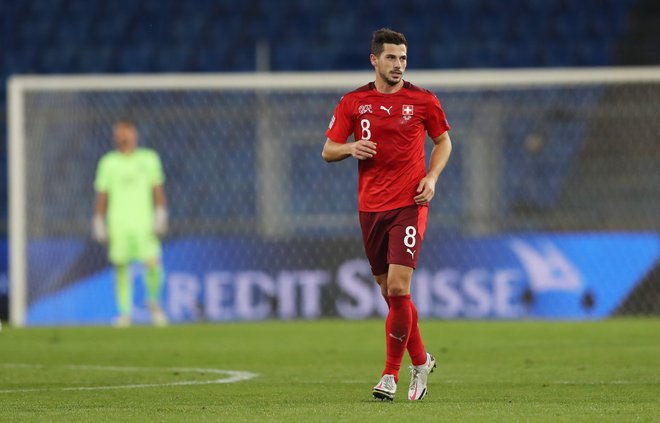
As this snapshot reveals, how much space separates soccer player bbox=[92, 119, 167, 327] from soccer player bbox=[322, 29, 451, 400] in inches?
281

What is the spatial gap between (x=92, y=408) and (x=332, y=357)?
360 cm

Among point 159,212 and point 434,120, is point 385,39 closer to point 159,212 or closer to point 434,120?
point 434,120

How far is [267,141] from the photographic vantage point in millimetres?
14898

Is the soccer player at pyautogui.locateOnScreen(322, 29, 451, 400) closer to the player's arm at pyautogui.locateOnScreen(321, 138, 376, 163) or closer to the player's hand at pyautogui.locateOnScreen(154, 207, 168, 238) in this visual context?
the player's arm at pyautogui.locateOnScreen(321, 138, 376, 163)

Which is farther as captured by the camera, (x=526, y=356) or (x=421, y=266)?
(x=421, y=266)

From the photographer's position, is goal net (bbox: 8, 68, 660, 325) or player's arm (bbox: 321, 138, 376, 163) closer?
player's arm (bbox: 321, 138, 376, 163)

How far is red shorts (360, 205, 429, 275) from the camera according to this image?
6973 millimetres

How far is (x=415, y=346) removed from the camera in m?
7.18

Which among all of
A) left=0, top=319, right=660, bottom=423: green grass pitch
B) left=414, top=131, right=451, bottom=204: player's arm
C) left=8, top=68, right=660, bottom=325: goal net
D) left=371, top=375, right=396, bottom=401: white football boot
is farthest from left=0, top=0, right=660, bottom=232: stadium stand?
left=371, top=375, right=396, bottom=401: white football boot

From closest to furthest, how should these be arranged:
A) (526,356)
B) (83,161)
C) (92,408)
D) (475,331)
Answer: (92,408), (526,356), (475,331), (83,161)

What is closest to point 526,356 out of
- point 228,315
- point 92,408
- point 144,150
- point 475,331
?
point 475,331

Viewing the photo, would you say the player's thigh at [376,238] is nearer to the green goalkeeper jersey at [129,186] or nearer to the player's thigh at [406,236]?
the player's thigh at [406,236]

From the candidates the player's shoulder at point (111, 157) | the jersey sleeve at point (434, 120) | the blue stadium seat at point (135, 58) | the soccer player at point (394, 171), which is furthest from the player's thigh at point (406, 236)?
the blue stadium seat at point (135, 58)

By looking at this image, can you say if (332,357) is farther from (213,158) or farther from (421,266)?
(213,158)
